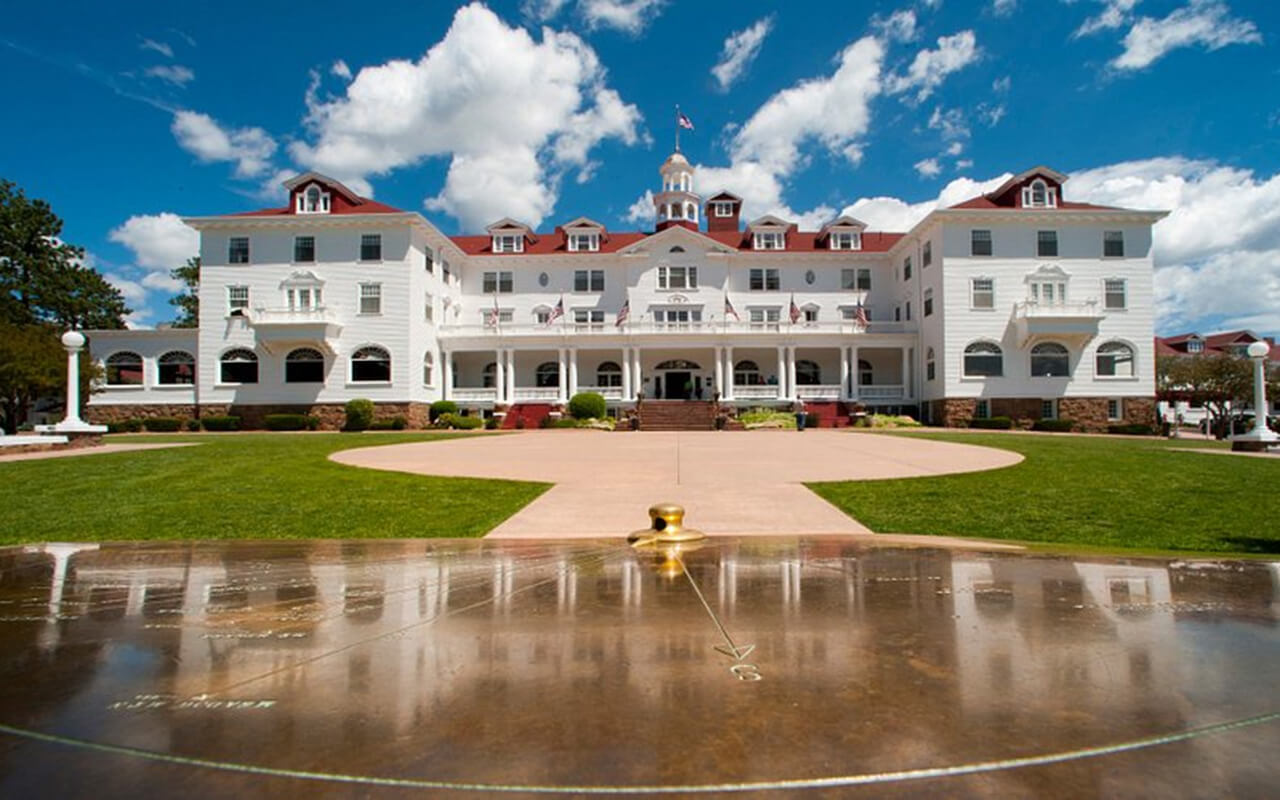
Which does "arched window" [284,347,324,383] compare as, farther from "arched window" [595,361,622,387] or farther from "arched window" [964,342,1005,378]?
"arched window" [964,342,1005,378]

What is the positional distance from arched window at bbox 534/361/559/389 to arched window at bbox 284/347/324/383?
46.2ft

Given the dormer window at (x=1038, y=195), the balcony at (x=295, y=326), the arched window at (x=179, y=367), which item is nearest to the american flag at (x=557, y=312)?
the balcony at (x=295, y=326)

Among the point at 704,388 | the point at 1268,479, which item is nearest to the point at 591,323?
the point at 704,388

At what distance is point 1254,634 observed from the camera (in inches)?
172

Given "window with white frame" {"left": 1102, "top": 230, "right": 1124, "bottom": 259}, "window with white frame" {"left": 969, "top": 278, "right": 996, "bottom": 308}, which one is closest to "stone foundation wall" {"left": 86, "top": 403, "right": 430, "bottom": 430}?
"window with white frame" {"left": 969, "top": 278, "right": 996, "bottom": 308}

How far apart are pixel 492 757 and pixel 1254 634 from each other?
4.89 metres

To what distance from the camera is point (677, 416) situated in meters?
40.0

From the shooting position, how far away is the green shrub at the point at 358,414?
36.9 m

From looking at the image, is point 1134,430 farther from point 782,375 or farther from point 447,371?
point 447,371

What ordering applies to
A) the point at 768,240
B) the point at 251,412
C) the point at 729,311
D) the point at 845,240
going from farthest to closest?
1. the point at 845,240
2. the point at 768,240
3. the point at 729,311
4. the point at 251,412

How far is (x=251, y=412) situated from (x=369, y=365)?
7.57 m

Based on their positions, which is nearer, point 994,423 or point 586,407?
point 994,423

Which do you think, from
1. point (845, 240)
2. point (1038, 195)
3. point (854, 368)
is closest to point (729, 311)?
point (854, 368)

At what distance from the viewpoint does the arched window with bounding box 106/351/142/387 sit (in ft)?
136
